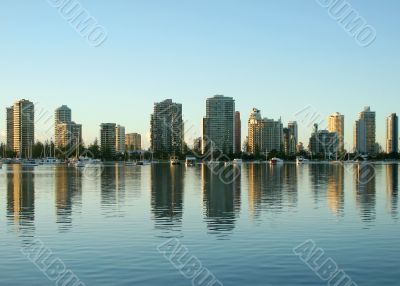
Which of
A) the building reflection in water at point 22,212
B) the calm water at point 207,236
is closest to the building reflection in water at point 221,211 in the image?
the calm water at point 207,236

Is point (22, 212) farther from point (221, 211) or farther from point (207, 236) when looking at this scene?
point (207, 236)

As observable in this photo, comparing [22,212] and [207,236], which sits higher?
[22,212]

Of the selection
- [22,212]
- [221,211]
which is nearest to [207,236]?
[221,211]

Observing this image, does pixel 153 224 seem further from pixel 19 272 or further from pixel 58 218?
pixel 19 272

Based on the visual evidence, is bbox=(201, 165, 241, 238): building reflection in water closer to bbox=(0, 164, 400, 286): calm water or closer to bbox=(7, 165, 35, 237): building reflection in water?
Result: bbox=(0, 164, 400, 286): calm water

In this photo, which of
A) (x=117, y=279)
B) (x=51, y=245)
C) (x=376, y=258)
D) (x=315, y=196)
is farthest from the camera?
(x=315, y=196)

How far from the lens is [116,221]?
3809 cm

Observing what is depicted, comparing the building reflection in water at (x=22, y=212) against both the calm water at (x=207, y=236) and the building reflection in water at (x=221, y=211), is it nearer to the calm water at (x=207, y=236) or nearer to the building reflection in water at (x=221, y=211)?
the calm water at (x=207, y=236)

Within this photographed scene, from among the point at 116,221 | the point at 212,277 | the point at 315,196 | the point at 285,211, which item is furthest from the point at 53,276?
the point at 315,196

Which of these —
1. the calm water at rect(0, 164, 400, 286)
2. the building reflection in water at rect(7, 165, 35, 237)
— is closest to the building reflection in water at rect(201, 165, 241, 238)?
the calm water at rect(0, 164, 400, 286)

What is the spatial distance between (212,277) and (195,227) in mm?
12523

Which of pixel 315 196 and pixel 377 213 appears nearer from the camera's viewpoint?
pixel 377 213

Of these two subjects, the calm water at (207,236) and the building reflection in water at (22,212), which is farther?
the building reflection in water at (22,212)

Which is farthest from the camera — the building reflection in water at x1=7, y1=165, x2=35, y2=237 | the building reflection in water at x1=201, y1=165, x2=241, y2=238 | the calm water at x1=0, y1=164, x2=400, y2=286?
the building reflection in water at x1=7, y1=165, x2=35, y2=237
